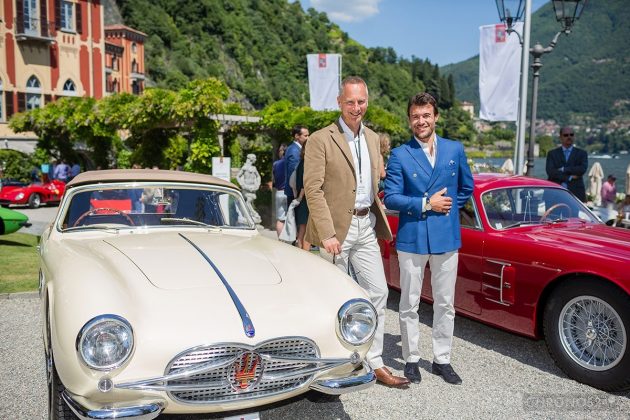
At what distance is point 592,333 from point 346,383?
2114 mm

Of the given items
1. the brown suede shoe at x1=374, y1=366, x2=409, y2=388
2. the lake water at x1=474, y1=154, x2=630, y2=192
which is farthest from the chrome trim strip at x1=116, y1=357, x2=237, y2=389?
the lake water at x1=474, y1=154, x2=630, y2=192

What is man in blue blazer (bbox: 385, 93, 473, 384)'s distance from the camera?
13.1 feet

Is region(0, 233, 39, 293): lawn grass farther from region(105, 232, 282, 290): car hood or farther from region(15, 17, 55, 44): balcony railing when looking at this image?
region(15, 17, 55, 44): balcony railing

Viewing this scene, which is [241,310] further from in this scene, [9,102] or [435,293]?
[9,102]

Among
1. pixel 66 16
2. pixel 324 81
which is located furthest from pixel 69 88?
pixel 324 81

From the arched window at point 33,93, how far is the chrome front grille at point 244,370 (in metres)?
35.0

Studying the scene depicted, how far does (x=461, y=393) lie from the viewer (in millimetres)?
3990

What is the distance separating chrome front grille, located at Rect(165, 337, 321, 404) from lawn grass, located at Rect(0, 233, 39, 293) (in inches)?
198

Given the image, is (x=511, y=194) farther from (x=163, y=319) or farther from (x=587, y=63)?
(x=587, y=63)

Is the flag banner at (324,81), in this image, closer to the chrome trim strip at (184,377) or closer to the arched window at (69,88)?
the chrome trim strip at (184,377)

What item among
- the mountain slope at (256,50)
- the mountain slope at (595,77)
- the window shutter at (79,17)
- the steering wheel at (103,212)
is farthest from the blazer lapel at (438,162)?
the mountain slope at (595,77)

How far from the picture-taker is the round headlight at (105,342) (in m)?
2.62

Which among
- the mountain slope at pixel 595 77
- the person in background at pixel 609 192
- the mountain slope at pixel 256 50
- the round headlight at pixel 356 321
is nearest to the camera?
the round headlight at pixel 356 321

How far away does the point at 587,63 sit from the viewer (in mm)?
184750
